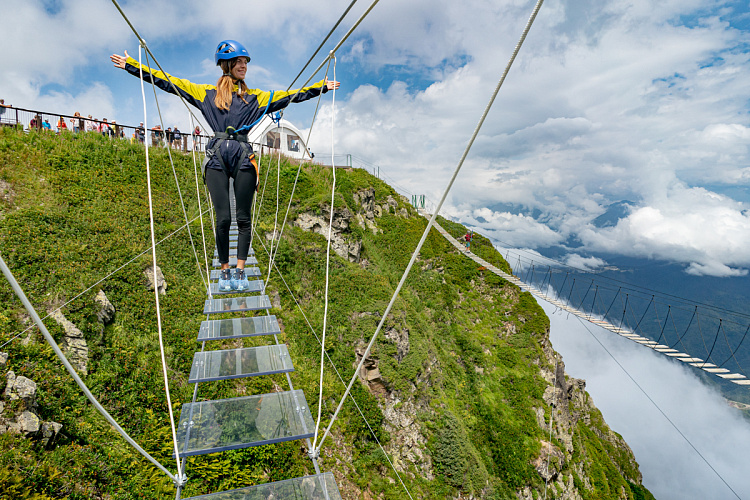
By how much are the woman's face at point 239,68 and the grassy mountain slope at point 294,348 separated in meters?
Answer: 4.95

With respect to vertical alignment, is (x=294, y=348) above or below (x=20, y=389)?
below

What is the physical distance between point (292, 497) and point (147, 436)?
441 cm

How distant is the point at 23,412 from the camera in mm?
4344

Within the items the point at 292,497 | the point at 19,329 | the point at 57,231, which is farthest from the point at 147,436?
the point at 57,231

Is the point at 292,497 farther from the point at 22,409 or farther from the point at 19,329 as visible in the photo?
the point at 19,329

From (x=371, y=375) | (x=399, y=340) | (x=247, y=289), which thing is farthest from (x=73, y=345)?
(x=399, y=340)

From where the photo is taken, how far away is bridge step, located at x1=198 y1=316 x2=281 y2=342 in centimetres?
368

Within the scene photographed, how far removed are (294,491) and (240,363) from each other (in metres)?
1.32

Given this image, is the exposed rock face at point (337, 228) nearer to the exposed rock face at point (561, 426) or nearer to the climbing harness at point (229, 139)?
the climbing harness at point (229, 139)

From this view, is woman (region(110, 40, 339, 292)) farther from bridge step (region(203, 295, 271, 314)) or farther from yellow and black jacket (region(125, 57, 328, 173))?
bridge step (region(203, 295, 271, 314))

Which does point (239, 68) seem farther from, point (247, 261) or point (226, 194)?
point (247, 261)

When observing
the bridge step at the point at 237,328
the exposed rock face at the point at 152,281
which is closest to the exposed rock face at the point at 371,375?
the exposed rock face at the point at 152,281

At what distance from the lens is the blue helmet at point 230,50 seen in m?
3.79

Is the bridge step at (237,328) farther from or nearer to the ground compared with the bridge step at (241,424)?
farther from the ground
